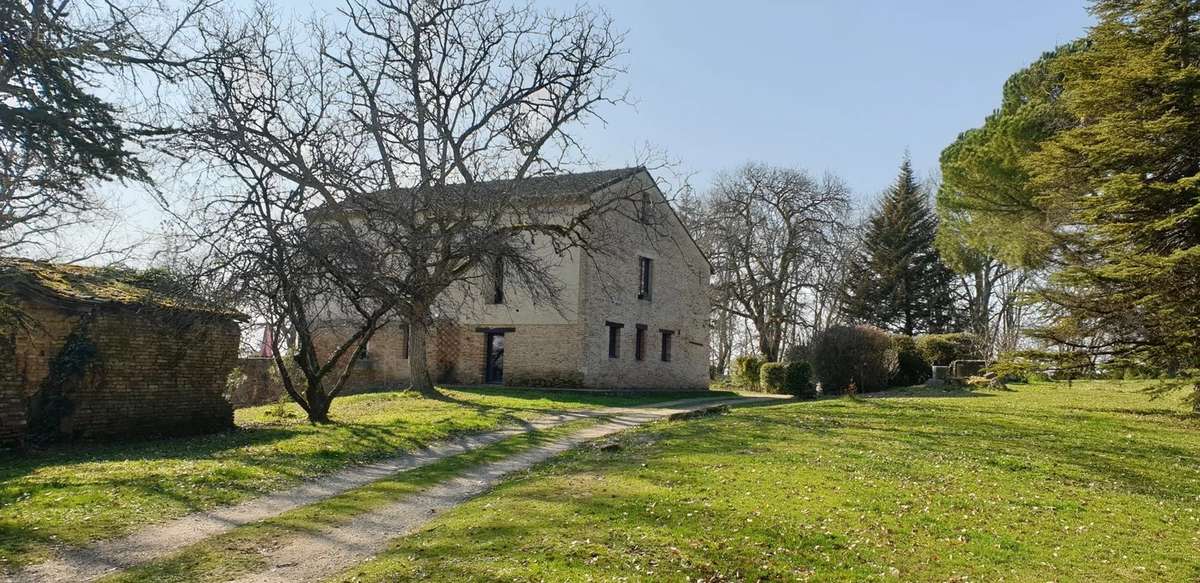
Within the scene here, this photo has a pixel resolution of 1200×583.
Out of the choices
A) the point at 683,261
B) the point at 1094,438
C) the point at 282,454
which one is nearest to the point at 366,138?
the point at 282,454

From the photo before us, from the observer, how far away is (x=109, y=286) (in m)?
15.3

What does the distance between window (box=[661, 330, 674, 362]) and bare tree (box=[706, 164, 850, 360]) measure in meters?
10.3

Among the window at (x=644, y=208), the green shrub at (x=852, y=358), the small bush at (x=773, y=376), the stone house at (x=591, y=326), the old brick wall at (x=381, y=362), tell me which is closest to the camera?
the window at (x=644, y=208)

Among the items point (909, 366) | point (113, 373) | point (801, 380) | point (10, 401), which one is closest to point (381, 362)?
point (801, 380)

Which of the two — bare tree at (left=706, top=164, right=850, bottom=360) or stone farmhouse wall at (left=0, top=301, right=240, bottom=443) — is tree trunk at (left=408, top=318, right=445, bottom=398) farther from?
bare tree at (left=706, top=164, right=850, bottom=360)

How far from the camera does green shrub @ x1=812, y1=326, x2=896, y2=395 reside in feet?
91.8

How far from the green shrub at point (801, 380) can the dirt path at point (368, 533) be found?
56.8 feet

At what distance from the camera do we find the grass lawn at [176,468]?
25.9ft

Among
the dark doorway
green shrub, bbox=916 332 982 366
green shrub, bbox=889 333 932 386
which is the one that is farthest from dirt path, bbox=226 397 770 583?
green shrub, bbox=916 332 982 366

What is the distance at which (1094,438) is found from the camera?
1367 cm

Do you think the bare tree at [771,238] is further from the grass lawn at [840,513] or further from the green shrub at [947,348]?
the grass lawn at [840,513]

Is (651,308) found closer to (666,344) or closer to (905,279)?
(666,344)

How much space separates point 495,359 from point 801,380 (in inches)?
516

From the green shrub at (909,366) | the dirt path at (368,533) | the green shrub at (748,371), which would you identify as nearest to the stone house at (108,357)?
the dirt path at (368,533)
